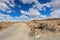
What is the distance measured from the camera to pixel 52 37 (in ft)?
25.0

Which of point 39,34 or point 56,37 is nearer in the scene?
point 56,37

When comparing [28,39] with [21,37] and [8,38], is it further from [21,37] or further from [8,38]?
→ [8,38]

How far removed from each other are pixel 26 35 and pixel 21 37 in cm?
40

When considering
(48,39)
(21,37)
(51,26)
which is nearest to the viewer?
(48,39)

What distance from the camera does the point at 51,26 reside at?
30.0 ft

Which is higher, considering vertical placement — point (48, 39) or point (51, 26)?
point (51, 26)

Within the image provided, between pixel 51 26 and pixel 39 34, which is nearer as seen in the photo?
pixel 39 34

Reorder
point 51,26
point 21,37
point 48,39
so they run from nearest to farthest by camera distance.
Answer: point 48,39
point 21,37
point 51,26

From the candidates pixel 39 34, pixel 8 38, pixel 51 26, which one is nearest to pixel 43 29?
pixel 51 26

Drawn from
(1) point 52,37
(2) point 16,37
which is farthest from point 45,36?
(2) point 16,37

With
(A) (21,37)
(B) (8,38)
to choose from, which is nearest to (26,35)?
(A) (21,37)

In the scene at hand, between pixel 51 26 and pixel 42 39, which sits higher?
pixel 51 26

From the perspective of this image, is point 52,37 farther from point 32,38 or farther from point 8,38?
point 8,38

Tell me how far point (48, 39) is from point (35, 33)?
3.36 ft
